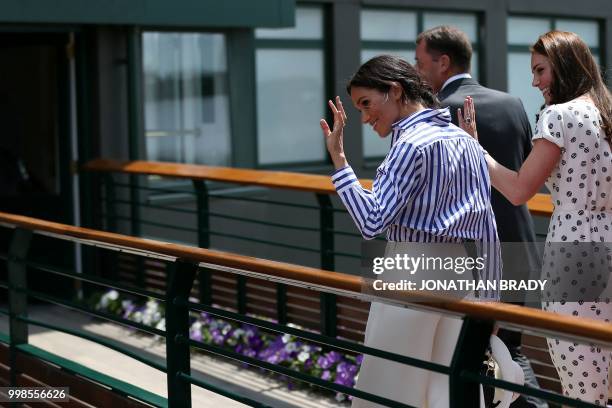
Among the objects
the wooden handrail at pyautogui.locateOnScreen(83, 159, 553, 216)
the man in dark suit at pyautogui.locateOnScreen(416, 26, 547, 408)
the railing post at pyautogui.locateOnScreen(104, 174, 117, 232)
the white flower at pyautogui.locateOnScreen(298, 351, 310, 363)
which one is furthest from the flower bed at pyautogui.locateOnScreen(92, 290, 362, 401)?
the man in dark suit at pyautogui.locateOnScreen(416, 26, 547, 408)

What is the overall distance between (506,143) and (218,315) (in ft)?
4.99

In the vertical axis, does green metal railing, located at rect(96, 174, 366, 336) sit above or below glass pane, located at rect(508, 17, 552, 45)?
below

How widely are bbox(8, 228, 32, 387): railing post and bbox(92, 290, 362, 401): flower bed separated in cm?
130

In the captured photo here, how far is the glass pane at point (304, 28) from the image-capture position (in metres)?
11.0

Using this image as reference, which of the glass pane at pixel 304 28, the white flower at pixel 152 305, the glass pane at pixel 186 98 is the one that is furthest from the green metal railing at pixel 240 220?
the glass pane at pixel 304 28

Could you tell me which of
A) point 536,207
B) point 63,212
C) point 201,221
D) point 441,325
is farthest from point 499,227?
point 63,212

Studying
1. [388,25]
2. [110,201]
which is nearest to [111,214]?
[110,201]

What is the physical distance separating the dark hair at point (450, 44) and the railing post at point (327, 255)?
1890mm

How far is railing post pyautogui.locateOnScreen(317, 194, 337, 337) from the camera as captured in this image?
642cm

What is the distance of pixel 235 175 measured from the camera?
6.98m

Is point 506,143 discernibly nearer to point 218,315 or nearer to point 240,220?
point 218,315

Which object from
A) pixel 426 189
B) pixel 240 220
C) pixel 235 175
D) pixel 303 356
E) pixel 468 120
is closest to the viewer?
pixel 426 189

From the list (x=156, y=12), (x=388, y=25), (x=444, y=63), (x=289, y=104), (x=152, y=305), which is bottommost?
(x=152, y=305)

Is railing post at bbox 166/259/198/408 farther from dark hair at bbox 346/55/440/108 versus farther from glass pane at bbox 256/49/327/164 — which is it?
glass pane at bbox 256/49/327/164
